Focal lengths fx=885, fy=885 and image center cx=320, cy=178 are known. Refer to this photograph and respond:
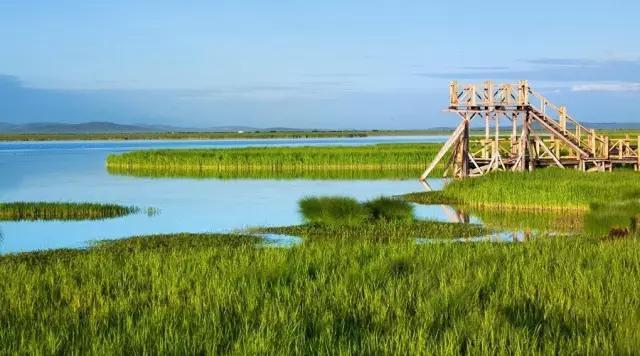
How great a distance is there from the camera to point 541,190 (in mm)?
31422

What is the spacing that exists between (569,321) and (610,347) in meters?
1.38

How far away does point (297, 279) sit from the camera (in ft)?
37.8

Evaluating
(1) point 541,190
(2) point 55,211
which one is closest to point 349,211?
(1) point 541,190

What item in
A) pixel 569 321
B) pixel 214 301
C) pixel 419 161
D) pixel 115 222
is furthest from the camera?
pixel 419 161

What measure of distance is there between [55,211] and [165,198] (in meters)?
8.84

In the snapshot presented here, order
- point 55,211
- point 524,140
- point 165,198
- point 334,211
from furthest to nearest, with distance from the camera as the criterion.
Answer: point 524,140, point 165,198, point 55,211, point 334,211

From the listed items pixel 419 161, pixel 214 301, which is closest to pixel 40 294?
pixel 214 301

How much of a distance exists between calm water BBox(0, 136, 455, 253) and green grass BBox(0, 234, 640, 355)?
34.3 feet

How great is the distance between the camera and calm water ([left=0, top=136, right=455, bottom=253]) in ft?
85.2

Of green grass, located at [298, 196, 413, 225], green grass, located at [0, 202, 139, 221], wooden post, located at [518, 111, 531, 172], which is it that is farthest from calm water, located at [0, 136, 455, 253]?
wooden post, located at [518, 111, 531, 172]

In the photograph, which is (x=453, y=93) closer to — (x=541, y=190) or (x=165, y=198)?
(x=541, y=190)

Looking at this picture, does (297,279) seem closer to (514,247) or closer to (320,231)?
(514,247)

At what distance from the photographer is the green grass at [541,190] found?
30016 millimetres

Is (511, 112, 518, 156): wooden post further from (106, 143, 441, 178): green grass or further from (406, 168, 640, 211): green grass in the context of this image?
(106, 143, 441, 178): green grass
